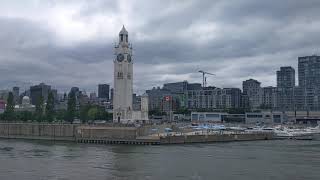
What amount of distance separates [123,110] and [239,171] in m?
88.7

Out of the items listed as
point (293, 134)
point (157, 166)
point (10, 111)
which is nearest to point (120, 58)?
point (10, 111)

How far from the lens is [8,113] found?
143125 millimetres

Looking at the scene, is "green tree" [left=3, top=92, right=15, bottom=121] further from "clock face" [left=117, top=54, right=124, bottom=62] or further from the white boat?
the white boat

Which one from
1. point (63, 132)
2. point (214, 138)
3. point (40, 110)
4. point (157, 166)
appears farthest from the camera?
point (40, 110)

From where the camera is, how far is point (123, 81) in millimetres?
137500

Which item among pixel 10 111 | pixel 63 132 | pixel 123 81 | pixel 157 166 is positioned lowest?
pixel 157 166

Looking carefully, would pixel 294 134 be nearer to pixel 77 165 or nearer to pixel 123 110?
pixel 123 110

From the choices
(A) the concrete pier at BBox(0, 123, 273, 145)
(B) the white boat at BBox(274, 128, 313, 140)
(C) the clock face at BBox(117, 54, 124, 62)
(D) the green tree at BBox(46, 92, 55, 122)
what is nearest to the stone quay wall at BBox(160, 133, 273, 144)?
(A) the concrete pier at BBox(0, 123, 273, 145)

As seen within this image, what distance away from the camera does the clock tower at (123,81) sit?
451 feet

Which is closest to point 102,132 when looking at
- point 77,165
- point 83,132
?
point 83,132

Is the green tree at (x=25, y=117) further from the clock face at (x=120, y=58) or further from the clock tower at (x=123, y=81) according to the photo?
the clock face at (x=120, y=58)

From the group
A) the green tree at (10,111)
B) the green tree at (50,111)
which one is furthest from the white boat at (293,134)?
the green tree at (10,111)

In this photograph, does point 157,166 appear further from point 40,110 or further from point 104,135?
point 40,110

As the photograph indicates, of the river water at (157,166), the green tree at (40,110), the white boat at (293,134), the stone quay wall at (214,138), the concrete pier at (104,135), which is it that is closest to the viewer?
the river water at (157,166)
